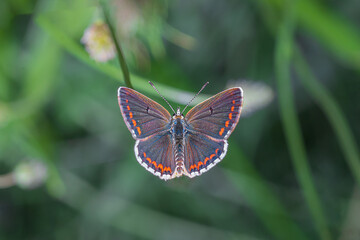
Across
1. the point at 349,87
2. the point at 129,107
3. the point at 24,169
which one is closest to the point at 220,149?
the point at 129,107

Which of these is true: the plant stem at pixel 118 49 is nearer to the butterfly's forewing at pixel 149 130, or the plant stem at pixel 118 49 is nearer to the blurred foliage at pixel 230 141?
the butterfly's forewing at pixel 149 130

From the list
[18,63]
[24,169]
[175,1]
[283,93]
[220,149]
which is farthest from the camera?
[175,1]

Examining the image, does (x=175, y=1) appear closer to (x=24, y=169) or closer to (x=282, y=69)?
(x=282, y=69)

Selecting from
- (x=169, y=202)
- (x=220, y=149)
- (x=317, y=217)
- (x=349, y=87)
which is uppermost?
(x=349, y=87)

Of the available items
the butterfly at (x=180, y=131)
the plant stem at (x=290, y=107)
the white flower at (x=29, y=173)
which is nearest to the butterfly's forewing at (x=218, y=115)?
the butterfly at (x=180, y=131)

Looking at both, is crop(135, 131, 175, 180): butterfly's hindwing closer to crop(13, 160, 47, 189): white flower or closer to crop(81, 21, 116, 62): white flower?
crop(81, 21, 116, 62): white flower
